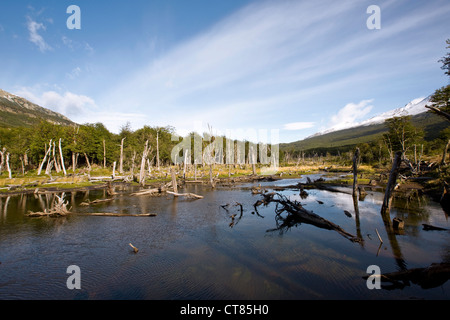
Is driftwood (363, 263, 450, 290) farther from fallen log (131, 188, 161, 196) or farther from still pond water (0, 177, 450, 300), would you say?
fallen log (131, 188, 161, 196)

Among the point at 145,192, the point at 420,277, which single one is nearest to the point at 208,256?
the point at 420,277

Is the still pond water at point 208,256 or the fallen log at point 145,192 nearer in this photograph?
the still pond water at point 208,256

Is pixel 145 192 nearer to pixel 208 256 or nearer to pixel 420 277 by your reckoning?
pixel 208 256

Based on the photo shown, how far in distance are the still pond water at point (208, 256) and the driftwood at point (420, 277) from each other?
0.22 metres

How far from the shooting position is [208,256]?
1152cm

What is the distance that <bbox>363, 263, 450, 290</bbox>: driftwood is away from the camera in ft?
27.2

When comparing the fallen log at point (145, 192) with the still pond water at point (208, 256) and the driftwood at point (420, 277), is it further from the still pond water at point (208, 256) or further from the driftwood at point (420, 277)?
the driftwood at point (420, 277)

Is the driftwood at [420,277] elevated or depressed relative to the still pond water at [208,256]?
elevated

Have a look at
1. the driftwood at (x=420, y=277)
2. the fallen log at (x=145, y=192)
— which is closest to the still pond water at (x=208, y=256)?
the driftwood at (x=420, y=277)

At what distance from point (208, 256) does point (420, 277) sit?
9.26m

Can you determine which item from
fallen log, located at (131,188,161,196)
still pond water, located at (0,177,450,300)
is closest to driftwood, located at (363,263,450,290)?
still pond water, located at (0,177,450,300)

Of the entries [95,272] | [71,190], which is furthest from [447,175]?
[71,190]

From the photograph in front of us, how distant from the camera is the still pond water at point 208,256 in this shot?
329 inches
